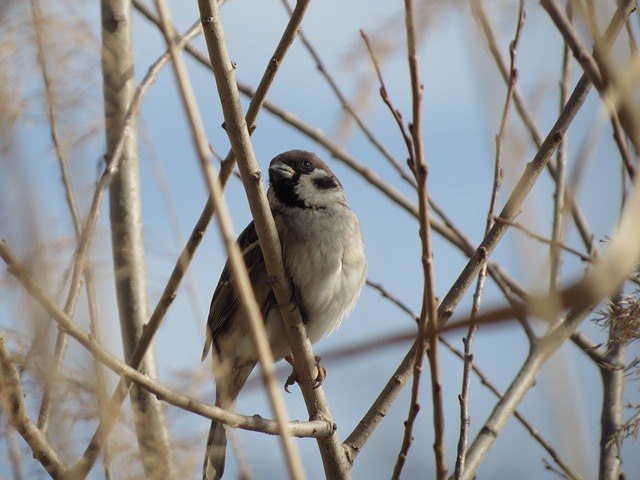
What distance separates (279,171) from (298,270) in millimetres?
572

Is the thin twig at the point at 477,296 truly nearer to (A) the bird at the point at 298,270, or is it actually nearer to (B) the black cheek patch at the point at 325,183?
(A) the bird at the point at 298,270

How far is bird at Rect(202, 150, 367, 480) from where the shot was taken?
10.8ft

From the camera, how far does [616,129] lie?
1.77 metres

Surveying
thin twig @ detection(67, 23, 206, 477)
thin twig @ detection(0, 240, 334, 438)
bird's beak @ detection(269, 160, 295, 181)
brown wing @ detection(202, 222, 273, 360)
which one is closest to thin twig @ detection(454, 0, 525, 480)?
thin twig @ detection(0, 240, 334, 438)

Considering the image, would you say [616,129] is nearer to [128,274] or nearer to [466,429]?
[466,429]

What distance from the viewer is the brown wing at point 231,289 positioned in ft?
11.5

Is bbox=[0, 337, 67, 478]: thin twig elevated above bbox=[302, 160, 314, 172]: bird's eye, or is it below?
below

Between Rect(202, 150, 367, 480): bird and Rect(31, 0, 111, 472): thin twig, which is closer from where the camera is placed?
Rect(31, 0, 111, 472): thin twig

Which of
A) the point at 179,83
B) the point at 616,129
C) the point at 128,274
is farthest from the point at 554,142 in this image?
the point at 128,274

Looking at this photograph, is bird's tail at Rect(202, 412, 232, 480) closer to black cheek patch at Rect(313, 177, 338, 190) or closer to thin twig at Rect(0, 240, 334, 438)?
thin twig at Rect(0, 240, 334, 438)

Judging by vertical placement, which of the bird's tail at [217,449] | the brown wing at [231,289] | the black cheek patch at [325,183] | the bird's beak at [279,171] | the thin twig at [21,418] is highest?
the black cheek patch at [325,183]

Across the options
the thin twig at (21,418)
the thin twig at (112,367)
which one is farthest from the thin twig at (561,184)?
the thin twig at (21,418)

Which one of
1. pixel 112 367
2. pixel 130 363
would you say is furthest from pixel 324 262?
pixel 112 367

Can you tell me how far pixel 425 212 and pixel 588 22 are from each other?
496 millimetres
